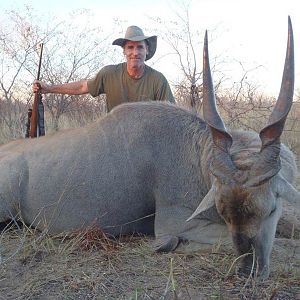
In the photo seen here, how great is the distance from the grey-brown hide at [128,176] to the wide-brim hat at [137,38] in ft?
5.14

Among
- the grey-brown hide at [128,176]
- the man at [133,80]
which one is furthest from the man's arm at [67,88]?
the grey-brown hide at [128,176]

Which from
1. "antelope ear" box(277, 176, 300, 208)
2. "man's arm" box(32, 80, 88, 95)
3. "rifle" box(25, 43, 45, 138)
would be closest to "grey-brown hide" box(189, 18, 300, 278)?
"antelope ear" box(277, 176, 300, 208)

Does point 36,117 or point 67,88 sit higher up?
point 67,88

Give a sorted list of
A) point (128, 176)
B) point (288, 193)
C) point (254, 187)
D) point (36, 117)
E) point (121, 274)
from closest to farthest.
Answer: point (254, 187) → point (288, 193) → point (121, 274) → point (128, 176) → point (36, 117)

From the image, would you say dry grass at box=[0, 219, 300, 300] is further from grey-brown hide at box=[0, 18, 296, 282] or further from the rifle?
the rifle

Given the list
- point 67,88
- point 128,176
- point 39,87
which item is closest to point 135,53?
point 67,88

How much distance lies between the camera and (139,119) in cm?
430

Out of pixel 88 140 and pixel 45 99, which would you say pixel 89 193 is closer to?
pixel 88 140

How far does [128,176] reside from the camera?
4.16 meters

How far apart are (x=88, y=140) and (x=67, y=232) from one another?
81cm

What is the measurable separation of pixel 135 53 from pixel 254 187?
10.4ft

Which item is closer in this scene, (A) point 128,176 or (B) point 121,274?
(B) point 121,274

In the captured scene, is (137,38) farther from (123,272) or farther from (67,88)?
(123,272)

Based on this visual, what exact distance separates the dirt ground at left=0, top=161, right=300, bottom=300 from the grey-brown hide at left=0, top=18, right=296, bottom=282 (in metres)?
0.24
